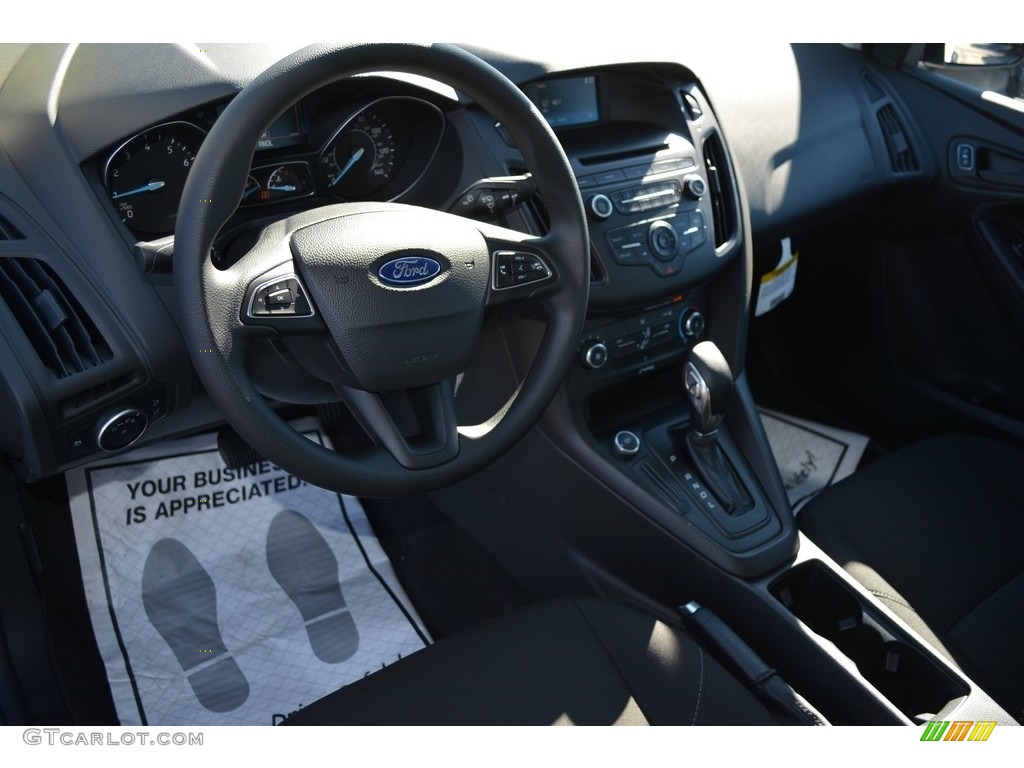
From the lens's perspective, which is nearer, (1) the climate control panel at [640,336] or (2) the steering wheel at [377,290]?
→ (2) the steering wheel at [377,290]

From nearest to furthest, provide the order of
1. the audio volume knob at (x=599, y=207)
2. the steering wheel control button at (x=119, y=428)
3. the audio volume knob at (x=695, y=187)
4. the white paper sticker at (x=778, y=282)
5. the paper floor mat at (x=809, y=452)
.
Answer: the steering wheel control button at (x=119, y=428) → the audio volume knob at (x=599, y=207) → the audio volume knob at (x=695, y=187) → the white paper sticker at (x=778, y=282) → the paper floor mat at (x=809, y=452)

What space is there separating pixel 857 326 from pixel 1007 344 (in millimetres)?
354

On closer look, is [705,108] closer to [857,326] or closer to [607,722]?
[857,326]

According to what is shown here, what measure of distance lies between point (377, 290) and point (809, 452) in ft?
5.07

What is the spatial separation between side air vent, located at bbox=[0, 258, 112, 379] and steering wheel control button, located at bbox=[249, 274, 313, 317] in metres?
0.30

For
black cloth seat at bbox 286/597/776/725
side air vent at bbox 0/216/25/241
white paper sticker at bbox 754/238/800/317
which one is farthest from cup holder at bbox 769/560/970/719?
side air vent at bbox 0/216/25/241

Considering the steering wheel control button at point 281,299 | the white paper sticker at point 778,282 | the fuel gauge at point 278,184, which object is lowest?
the white paper sticker at point 778,282

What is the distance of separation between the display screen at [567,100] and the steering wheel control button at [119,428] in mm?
792

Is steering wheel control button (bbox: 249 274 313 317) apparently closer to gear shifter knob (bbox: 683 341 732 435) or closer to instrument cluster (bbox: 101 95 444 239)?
instrument cluster (bbox: 101 95 444 239)

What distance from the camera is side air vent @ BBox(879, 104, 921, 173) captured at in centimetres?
212

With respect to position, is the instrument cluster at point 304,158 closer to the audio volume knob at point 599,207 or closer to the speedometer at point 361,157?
the speedometer at point 361,157

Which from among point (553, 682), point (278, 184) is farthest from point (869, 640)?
point (278, 184)

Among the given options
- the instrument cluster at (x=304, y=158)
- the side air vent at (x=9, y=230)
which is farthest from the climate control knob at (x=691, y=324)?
the side air vent at (x=9, y=230)

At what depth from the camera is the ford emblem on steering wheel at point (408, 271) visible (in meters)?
1.14
